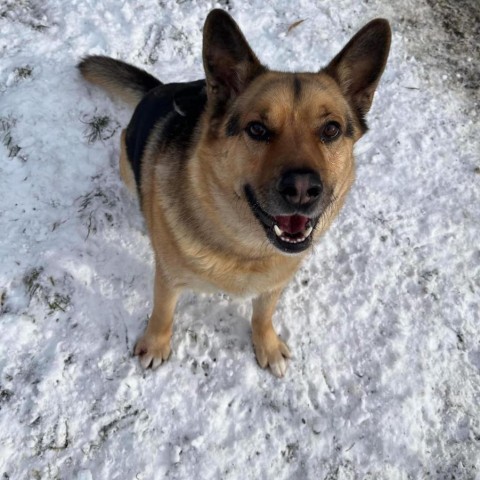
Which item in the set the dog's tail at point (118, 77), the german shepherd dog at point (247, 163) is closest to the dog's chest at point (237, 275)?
the german shepherd dog at point (247, 163)

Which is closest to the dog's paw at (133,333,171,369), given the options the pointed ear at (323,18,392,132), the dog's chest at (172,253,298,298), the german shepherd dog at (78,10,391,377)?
the german shepherd dog at (78,10,391,377)

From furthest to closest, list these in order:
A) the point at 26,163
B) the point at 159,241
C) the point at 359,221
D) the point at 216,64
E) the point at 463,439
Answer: the point at 359,221, the point at 26,163, the point at 463,439, the point at 159,241, the point at 216,64

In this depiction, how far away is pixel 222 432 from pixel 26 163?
2.87 meters

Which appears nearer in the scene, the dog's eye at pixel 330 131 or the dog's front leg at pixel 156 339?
the dog's eye at pixel 330 131

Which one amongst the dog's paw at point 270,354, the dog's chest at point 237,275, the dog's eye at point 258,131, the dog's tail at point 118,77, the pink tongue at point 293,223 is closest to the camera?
the dog's eye at point 258,131

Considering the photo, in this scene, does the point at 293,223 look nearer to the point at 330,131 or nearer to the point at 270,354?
the point at 330,131

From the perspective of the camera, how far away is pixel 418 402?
12.1 ft

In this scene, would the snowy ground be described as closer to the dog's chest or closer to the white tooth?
the dog's chest

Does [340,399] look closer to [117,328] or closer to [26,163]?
[117,328]

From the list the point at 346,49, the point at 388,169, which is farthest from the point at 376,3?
the point at 346,49

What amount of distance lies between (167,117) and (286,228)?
134 cm

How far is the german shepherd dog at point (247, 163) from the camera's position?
2.50 meters

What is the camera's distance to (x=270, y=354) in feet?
12.0

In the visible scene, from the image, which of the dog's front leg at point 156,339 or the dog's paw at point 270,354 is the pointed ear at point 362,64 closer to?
the dog's paw at point 270,354
